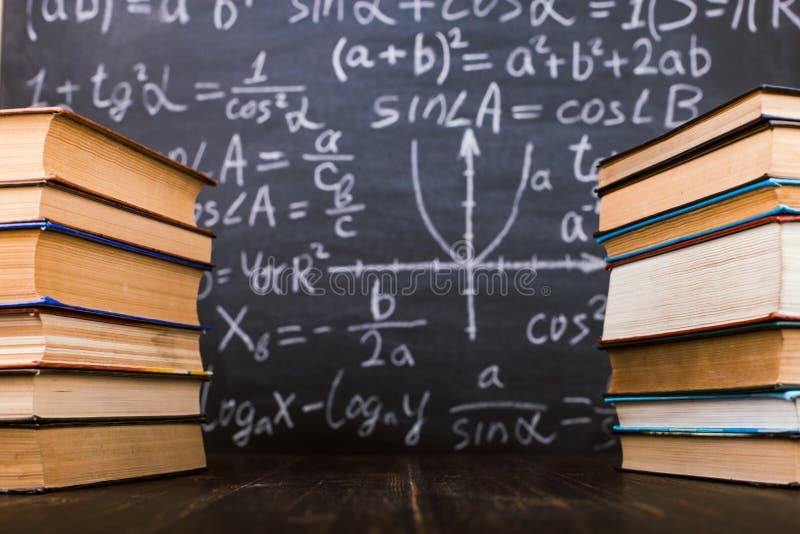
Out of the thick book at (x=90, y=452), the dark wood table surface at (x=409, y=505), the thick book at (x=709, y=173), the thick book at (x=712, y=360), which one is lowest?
the dark wood table surface at (x=409, y=505)

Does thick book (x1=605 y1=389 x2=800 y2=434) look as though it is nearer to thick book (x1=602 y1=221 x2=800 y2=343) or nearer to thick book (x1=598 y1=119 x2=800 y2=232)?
thick book (x1=602 y1=221 x2=800 y2=343)

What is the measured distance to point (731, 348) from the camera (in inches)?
38.9

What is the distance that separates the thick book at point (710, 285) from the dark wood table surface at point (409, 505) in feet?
0.70

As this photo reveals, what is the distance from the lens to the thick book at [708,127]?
0.94 meters

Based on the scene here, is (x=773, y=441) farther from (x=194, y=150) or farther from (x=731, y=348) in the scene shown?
(x=194, y=150)

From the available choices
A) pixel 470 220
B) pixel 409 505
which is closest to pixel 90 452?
pixel 409 505

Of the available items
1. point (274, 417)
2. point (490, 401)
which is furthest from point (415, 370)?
point (274, 417)

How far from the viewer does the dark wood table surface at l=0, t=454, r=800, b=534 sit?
668 millimetres

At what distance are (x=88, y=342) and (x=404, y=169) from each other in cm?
111

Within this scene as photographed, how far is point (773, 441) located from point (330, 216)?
1.28 m

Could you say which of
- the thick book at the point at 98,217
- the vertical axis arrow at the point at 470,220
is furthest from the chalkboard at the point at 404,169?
the thick book at the point at 98,217

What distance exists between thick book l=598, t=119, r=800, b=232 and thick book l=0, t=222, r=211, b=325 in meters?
0.70

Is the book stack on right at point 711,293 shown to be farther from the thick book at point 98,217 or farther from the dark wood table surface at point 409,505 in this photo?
the thick book at point 98,217

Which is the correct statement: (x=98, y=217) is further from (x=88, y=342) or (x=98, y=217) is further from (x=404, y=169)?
(x=404, y=169)
